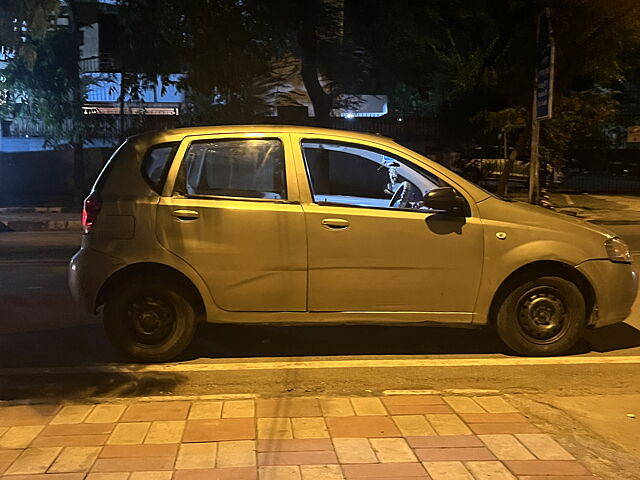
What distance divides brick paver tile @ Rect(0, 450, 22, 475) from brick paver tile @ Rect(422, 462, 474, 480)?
2.15 meters

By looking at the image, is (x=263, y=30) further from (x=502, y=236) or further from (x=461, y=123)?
(x=502, y=236)

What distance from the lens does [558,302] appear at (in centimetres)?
516

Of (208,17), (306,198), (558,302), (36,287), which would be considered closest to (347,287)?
(306,198)

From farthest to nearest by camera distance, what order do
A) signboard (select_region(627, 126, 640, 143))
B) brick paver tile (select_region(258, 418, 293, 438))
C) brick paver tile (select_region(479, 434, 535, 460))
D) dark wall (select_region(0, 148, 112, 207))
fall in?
dark wall (select_region(0, 148, 112, 207)) < signboard (select_region(627, 126, 640, 143)) < brick paver tile (select_region(258, 418, 293, 438)) < brick paver tile (select_region(479, 434, 535, 460))

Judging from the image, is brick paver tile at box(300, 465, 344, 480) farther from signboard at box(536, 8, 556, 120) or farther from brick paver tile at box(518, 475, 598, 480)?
signboard at box(536, 8, 556, 120)

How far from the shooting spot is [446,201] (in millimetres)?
4918

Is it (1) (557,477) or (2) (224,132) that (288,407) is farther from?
(2) (224,132)

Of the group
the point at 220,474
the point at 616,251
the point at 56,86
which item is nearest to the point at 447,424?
the point at 220,474

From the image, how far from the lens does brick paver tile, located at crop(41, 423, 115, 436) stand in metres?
3.77

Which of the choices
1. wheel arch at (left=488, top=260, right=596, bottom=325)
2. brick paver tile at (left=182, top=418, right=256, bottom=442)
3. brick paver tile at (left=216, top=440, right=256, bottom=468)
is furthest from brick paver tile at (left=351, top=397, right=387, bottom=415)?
wheel arch at (left=488, top=260, right=596, bottom=325)

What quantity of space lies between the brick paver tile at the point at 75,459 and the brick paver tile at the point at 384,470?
1.33 meters

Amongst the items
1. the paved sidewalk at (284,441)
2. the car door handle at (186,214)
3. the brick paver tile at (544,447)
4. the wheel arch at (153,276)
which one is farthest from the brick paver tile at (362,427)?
the car door handle at (186,214)

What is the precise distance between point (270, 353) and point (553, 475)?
2.74 meters

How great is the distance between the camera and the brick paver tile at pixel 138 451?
348 cm
